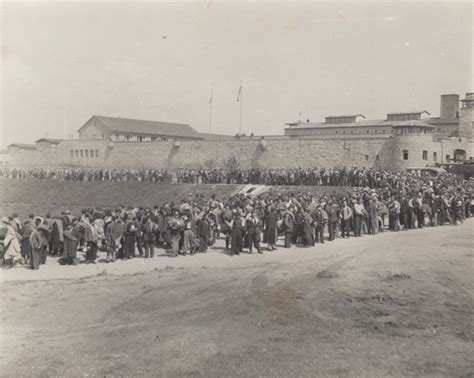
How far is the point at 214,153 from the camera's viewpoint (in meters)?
50.1

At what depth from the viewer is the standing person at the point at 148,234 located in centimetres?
1331

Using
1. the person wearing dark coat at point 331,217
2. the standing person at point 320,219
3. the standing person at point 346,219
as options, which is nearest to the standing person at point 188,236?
the standing person at point 320,219

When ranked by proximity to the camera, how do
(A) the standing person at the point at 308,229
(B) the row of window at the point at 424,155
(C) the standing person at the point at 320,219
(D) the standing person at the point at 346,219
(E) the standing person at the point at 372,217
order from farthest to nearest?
1. (B) the row of window at the point at 424,155
2. (E) the standing person at the point at 372,217
3. (D) the standing person at the point at 346,219
4. (C) the standing person at the point at 320,219
5. (A) the standing person at the point at 308,229

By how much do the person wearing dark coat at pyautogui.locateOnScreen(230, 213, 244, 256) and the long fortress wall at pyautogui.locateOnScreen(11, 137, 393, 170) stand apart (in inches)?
1158

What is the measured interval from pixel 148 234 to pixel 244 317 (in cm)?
541

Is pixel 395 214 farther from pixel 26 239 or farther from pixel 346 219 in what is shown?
pixel 26 239

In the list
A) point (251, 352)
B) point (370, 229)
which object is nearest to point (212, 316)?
point (251, 352)

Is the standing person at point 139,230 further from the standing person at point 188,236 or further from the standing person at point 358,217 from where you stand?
the standing person at point 358,217

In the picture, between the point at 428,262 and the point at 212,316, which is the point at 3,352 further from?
the point at 428,262

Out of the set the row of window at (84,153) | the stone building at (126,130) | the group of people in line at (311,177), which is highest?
the stone building at (126,130)

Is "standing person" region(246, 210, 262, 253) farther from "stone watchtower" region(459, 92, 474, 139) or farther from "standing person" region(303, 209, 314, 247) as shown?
"stone watchtower" region(459, 92, 474, 139)

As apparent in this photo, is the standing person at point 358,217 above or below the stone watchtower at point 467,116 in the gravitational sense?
below

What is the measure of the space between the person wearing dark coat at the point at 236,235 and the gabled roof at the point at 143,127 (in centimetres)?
5425

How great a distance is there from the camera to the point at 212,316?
8.70 meters
